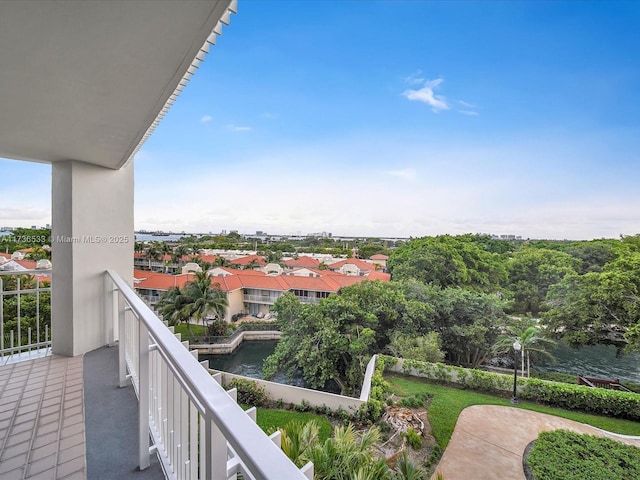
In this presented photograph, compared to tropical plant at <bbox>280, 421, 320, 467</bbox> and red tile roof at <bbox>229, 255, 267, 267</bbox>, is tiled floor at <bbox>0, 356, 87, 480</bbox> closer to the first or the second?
tropical plant at <bbox>280, 421, 320, 467</bbox>

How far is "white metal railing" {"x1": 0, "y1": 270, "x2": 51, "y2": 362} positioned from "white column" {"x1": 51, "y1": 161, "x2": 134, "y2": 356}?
24 centimetres

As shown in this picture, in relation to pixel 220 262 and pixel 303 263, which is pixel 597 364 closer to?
pixel 303 263

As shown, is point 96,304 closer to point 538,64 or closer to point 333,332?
point 333,332

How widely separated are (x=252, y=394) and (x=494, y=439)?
20.8ft

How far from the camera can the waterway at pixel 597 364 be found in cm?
1263

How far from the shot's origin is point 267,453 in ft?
1.49

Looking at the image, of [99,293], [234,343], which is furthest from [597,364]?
[99,293]

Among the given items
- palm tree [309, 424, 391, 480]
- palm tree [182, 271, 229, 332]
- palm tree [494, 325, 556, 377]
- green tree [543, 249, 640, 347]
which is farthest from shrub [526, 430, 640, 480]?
palm tree [182, 271, 229, 332]

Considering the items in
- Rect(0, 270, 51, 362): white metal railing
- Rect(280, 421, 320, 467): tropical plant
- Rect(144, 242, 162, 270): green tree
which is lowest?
Rect(280, 421, 320, 467): tropical plant

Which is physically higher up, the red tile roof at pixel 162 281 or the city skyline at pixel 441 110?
the city skyline at pixel 441 110

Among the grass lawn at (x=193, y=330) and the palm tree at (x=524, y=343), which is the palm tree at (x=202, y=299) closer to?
the grass lawn at (x=193, y=330)

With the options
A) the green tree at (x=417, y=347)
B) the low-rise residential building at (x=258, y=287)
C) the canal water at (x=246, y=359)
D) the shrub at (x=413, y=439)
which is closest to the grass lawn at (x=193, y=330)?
the canal water at (x=246, y=359)

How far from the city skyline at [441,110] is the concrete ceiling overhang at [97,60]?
806cm

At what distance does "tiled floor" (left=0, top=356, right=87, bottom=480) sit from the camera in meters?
1.54
